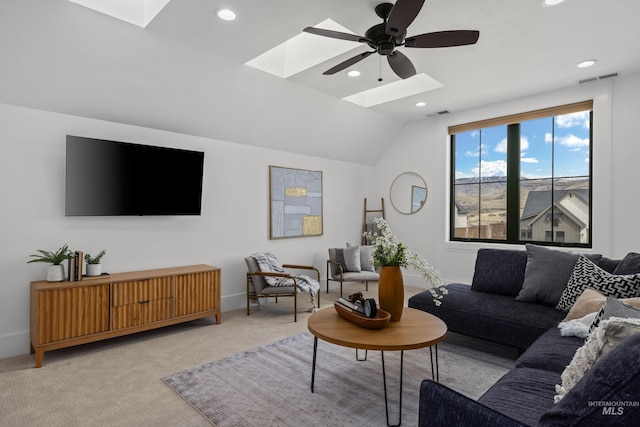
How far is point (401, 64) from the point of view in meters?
2.89

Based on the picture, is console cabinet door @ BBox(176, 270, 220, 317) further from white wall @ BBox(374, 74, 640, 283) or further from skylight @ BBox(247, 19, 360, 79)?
white wall @ BBox(374, 74, 640, 283)

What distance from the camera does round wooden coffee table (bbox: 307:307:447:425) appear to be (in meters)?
2.10

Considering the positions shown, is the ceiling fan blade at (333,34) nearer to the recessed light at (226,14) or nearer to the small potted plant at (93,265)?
the recessed light at (226,14)

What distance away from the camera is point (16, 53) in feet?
9.32

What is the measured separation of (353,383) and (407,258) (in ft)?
3.31

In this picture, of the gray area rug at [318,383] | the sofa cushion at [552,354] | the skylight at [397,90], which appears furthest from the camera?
the skylight at [397,90]

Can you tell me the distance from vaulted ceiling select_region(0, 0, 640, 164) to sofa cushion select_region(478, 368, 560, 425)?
2583 mm

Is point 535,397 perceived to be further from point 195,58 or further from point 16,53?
point 16,53

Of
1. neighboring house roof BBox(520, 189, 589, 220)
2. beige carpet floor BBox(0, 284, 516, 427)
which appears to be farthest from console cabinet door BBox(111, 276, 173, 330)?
neighboring house roof BBox(520, 189, 589, 220)

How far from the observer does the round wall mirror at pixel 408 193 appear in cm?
599

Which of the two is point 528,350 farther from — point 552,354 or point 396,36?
point 396,36

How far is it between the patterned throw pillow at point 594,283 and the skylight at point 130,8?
3.86 meters

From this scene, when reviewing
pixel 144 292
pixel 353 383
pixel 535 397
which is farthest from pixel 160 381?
pixel 535 397

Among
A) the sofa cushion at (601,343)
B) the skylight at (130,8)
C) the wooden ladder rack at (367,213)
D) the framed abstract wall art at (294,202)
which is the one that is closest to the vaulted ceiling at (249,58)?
the skylight at (130,8)
